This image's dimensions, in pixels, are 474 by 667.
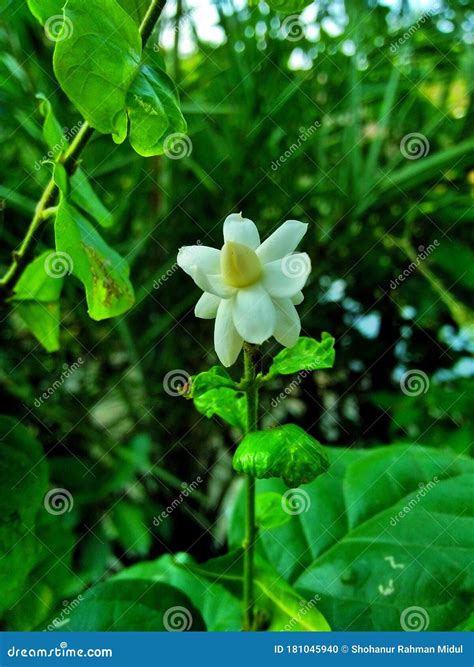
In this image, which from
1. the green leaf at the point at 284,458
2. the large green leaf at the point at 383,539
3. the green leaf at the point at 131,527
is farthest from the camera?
the green leaf at the point at 131,527

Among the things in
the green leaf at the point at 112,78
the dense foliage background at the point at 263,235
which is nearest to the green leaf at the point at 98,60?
the green leaf at the point at 112,78

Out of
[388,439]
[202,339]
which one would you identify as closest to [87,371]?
[202,339]

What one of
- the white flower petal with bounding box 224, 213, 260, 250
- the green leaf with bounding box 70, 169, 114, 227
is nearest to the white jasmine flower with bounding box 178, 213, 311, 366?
the white flower petal with bounding box 224, 213, 260, 250

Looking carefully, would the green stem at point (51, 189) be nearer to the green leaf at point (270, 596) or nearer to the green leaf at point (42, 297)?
the green leaf at point (42, 297)

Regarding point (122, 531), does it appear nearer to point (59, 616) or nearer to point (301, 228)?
point (59, 616)

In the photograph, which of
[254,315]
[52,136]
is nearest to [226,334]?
[254,315]
